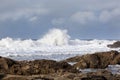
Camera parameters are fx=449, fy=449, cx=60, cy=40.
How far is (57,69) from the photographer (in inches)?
699

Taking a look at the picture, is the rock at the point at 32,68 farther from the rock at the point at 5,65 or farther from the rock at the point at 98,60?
the rock at the point at 98,60

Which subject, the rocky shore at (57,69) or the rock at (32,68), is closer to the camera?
the rocky shore at (57,69)

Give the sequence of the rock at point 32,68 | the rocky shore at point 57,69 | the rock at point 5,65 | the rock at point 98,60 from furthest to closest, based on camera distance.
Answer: the rock at point 98,60 → the rock at point 5,65 → the rock at point 32,68 → the rocky shore at point 57,69

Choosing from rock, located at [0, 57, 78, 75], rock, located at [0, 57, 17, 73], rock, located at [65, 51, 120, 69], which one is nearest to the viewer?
rock, located at [0, 57, 78, 75]

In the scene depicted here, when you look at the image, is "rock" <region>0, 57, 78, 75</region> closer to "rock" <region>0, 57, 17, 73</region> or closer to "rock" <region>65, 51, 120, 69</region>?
"rock" <region>0, 57, 17, 73</region>

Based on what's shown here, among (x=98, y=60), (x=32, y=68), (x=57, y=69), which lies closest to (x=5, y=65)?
(x=32, y=68)

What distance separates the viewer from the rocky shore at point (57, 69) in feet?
39.2

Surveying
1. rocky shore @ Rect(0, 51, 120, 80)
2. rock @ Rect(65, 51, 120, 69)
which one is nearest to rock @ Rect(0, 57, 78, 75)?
rocky shore @ Rect(0, 51, 120, 80)

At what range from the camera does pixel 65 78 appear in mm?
11688

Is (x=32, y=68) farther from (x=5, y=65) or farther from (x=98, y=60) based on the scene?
(x=98, y=60)

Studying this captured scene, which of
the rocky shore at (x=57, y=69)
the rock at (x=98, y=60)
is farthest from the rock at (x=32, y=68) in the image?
the rock at (x=98, y=60)

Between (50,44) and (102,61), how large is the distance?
101ft

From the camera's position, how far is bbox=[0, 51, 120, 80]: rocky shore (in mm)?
11959

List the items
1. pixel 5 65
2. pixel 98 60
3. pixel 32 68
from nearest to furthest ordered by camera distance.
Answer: pixel 32 68
pixel 5 65
pixel 98 60
